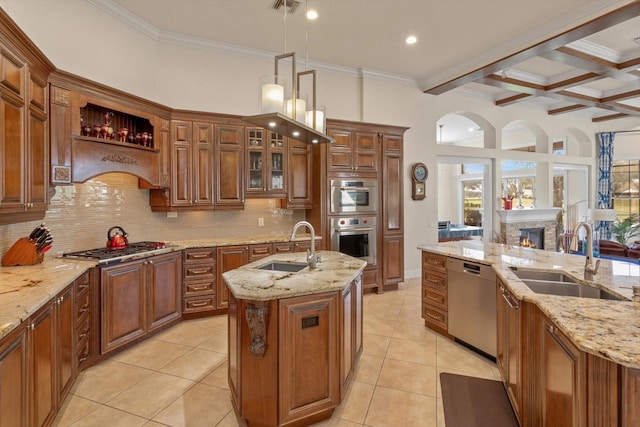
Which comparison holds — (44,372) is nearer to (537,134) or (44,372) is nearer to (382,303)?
(382,303)

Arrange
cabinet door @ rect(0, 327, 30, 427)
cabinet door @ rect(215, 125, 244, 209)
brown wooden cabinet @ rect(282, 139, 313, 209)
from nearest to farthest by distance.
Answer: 1. cabinet door @ rect(0, 327, 30, 427)
2. cabinet door @ rect(215, 125, 244, 209)
3. brown wooden cabinet @ rect(282, 139, 313, 209)

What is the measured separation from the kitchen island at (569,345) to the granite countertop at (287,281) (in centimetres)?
111

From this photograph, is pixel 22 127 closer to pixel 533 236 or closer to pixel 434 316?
pixel 434 316

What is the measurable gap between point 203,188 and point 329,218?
176 cm

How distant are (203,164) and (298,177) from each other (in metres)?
1.31

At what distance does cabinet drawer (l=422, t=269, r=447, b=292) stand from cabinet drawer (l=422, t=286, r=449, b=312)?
4 centimetres

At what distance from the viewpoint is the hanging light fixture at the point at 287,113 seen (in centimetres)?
207

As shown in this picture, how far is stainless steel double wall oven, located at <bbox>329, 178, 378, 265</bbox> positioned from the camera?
15.8 feet

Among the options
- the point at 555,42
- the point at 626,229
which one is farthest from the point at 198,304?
the point at 626,229

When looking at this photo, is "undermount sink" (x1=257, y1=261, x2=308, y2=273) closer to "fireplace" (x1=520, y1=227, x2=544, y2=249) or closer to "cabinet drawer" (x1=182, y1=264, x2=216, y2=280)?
"cabinet drawer" (x1=182, y1=264, x2=216, y2=280)

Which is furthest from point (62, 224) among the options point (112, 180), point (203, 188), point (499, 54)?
point (499, 54)

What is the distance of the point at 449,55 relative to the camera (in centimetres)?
488

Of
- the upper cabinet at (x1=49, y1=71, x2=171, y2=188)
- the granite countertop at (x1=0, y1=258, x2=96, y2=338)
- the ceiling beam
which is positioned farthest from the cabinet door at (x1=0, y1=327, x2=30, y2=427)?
the ceiling beam

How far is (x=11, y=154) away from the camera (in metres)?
2.20
